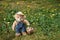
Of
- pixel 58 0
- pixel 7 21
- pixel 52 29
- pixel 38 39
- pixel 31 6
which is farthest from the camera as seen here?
pixel 58 0

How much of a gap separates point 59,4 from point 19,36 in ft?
7.71

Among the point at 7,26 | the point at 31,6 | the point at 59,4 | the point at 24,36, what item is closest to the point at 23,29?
the point at 24,36

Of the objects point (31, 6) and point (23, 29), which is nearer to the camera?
point (23, 29)

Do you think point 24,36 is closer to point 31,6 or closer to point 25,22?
point 25,22

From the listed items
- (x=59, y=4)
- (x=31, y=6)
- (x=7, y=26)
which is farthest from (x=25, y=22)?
(x=59, y=4)

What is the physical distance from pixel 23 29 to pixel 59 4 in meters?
2.21

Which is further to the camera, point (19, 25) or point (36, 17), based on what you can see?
point (36, 17)

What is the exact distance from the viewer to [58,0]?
736 centimetres

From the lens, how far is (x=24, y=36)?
5.20 m

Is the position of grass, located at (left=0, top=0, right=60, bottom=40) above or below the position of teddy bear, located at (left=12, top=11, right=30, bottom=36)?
below

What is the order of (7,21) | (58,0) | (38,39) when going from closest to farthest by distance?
1. (38,39)
2. (7,21)
3. (58,0)

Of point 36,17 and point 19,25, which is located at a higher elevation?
point 19,25

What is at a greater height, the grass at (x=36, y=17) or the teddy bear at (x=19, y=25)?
the teddy bear at (x=19, y=25)

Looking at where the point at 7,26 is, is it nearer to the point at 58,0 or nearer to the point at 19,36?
the point at 19,36
